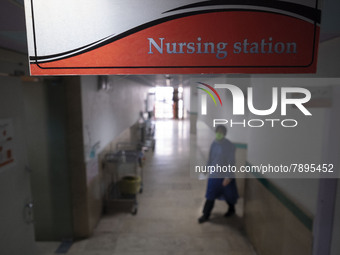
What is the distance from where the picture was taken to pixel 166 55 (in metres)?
0.99

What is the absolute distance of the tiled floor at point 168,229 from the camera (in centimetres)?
303

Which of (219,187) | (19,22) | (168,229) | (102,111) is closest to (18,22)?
(19,22)

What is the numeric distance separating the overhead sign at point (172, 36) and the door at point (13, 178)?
1377 millimetres

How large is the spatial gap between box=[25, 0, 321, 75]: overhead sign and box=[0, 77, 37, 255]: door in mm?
1377

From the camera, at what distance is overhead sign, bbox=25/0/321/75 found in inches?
37.7

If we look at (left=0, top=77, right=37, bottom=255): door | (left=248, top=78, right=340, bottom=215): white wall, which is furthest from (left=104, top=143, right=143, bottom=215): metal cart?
(left=248, top=78, right=340, bottom=215): white wall

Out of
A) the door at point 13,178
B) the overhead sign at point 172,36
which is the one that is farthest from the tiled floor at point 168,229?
the overhead sign at point 172,36

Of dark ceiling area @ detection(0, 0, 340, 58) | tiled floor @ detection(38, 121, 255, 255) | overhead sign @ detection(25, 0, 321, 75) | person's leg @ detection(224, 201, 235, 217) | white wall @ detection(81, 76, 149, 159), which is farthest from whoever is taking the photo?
person's leg @ detection(224, 201, 235, 217)

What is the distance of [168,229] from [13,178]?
2.12 m

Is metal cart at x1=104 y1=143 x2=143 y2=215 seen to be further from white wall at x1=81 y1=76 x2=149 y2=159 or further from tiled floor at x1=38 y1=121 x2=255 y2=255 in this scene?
white wall at x1=81 y1=76 x2=149 y2=159

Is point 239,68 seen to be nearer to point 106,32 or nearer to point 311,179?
point 106,32

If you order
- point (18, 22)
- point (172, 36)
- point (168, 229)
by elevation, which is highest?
point (18, 22)

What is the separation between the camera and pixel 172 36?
98 cm

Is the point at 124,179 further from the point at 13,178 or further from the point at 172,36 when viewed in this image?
the point at 172,36
